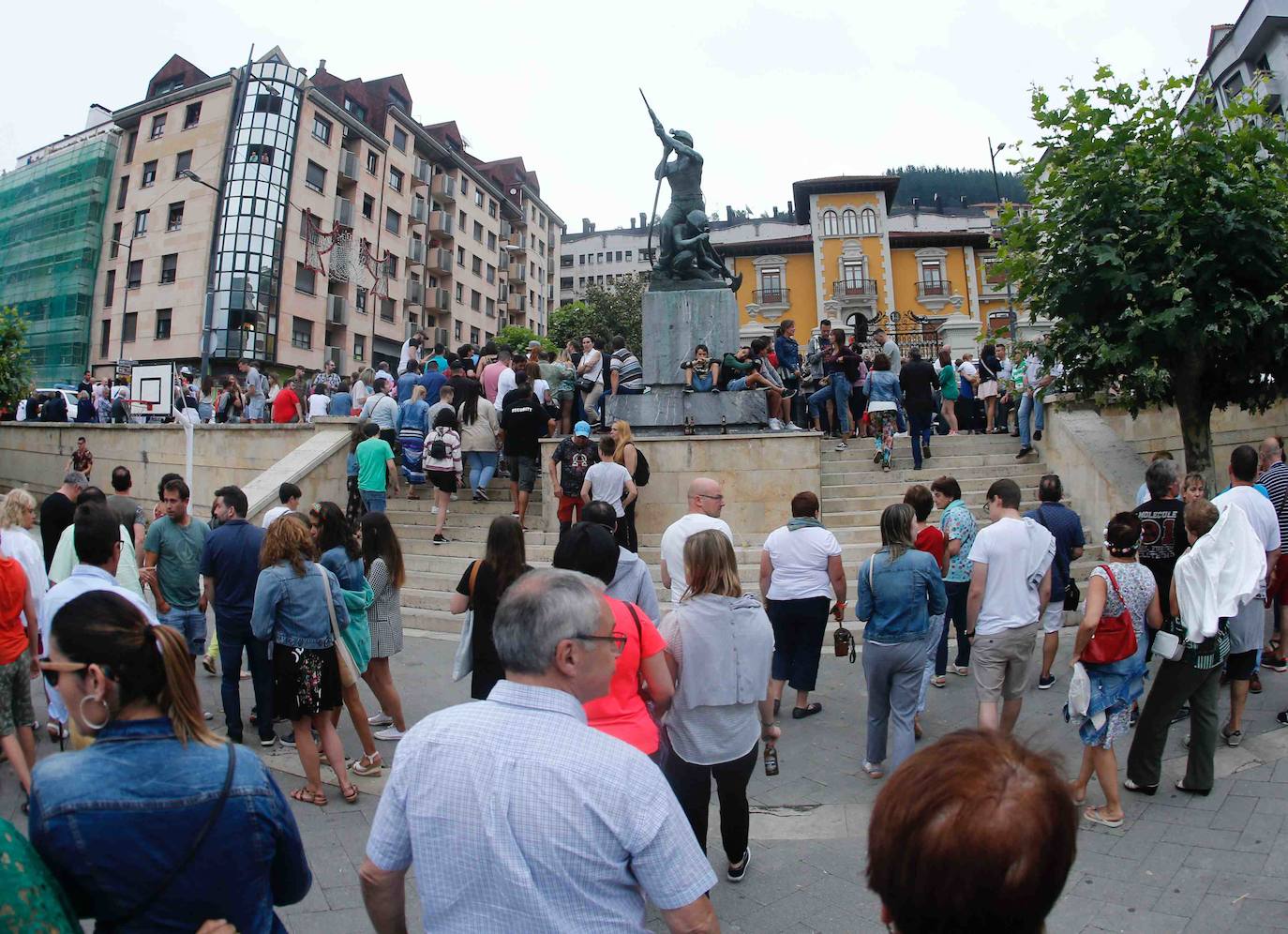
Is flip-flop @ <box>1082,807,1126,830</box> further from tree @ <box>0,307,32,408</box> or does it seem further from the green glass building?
the green glass building

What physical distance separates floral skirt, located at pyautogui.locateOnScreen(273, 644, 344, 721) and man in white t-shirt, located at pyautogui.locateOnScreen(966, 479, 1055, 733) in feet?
12.5

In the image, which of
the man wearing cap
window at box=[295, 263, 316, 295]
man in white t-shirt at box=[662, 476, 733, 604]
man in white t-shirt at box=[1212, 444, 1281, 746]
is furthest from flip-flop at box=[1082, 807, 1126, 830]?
window at box=[295, 263, 316, 295]

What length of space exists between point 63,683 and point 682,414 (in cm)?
1041

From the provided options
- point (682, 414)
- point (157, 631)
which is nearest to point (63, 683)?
point (157, 631)

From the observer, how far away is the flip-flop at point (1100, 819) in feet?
14.5

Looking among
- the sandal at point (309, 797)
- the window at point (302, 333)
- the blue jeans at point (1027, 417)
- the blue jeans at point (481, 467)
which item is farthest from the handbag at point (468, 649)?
the window at point (302, 333)

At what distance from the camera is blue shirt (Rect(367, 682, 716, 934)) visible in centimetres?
170

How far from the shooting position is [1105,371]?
8.00 m

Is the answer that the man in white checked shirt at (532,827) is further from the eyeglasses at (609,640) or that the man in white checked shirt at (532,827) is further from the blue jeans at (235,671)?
the blue jeans at (235,671)

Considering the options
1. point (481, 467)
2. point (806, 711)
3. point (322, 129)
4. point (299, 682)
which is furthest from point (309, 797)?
point (322, 129)

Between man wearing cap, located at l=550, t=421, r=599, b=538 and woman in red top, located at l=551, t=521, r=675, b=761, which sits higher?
man wearing cap, located at l=550, t=421, r=599, b=538

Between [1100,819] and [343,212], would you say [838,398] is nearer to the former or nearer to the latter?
[1100,819]

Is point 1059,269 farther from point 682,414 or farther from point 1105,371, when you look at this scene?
point 682,414

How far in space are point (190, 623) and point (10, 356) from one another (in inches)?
945
